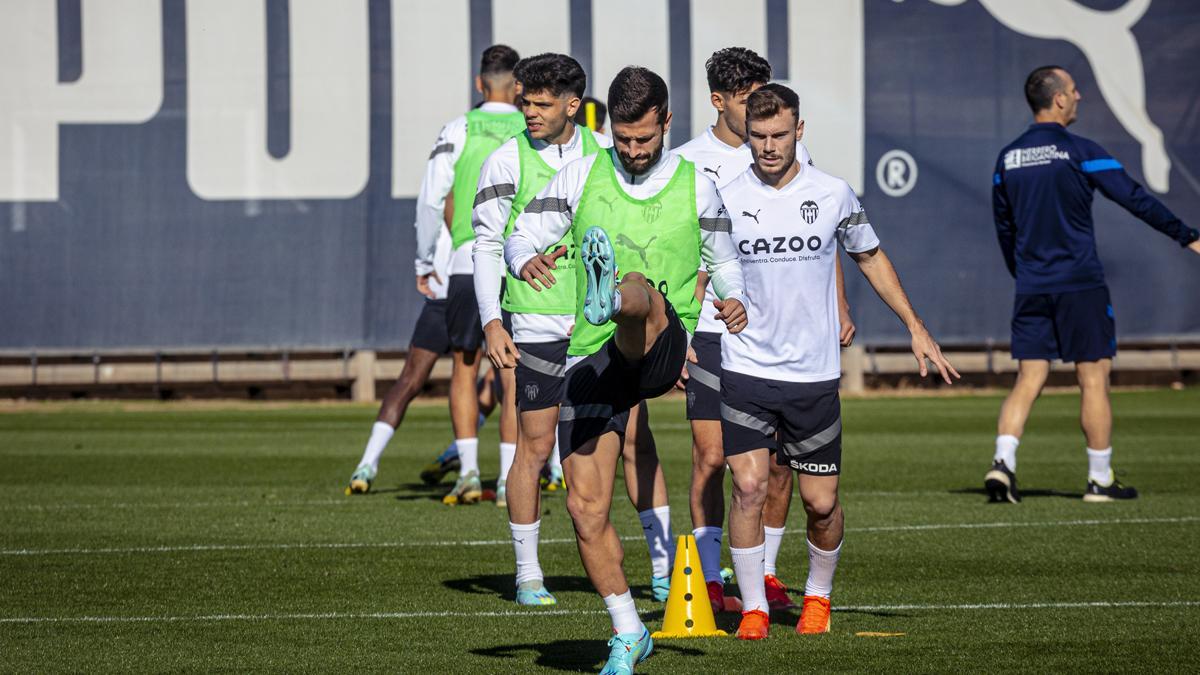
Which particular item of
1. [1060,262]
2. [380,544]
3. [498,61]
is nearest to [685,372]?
[380,544]

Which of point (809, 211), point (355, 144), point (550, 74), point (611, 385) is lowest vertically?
point (611, 385)

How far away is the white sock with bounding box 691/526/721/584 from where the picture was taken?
6953 mm

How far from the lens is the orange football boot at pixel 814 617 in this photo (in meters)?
6.13

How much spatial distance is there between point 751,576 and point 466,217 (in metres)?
3.67

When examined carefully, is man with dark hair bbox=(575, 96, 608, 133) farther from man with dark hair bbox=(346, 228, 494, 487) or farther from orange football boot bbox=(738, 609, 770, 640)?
orange football boot bbox=(738, 609, 770, 640)

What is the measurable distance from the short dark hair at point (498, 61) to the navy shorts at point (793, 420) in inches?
171

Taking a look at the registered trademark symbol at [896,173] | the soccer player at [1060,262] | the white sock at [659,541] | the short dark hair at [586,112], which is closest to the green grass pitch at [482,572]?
the white sock at [659,541]

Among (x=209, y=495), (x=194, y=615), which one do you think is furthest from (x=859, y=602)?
(x=209, y=495)

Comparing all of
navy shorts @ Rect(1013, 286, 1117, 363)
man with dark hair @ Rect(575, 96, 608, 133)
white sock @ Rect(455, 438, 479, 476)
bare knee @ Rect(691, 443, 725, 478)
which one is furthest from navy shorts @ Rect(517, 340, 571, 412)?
navy shorts @ Rect(1013, 286, 1117, 363)

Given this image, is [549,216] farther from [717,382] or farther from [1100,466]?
[1100,466]

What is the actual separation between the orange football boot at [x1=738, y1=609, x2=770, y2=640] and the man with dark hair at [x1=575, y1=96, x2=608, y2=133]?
→ 313 cm

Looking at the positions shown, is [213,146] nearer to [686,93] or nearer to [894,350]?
[686,93]

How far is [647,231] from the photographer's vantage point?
18.6ft

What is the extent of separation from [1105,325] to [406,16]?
1336cm
